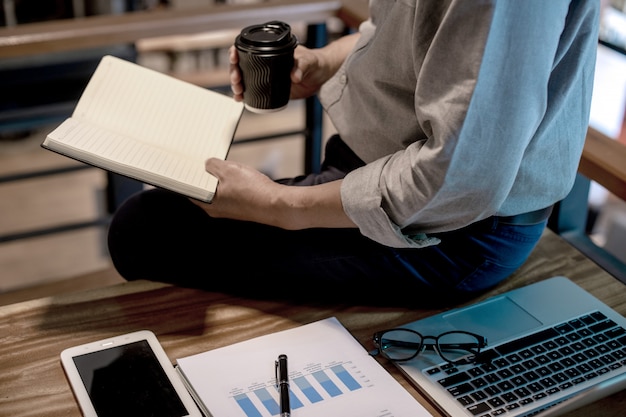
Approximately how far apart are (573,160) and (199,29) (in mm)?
857

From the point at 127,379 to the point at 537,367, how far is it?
0.60 m

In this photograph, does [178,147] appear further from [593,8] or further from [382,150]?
[593,8]

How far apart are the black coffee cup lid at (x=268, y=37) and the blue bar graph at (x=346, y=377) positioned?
55 cm

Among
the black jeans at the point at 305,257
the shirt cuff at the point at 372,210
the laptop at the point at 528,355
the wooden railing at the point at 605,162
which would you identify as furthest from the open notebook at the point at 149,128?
the wooden railing at the point at 605,162

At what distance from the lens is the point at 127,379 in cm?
114

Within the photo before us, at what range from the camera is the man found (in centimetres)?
101

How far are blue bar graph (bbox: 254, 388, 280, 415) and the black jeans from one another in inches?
10.5

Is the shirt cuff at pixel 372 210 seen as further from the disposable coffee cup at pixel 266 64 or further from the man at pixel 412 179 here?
the disposable coffee cup at pixel 266 64

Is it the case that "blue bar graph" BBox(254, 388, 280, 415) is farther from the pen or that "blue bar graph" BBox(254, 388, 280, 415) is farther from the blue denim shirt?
the blue denim shirt

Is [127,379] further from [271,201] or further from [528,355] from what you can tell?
[528,355]

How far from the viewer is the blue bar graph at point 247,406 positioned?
1.07 meters

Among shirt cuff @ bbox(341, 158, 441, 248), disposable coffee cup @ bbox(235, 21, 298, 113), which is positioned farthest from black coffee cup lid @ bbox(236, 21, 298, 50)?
shirt cuff @ bbox(341, 158, 441, 248)

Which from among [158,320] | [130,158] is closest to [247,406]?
[158,320]

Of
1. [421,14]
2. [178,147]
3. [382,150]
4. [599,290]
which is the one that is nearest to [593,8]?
[421,14]
